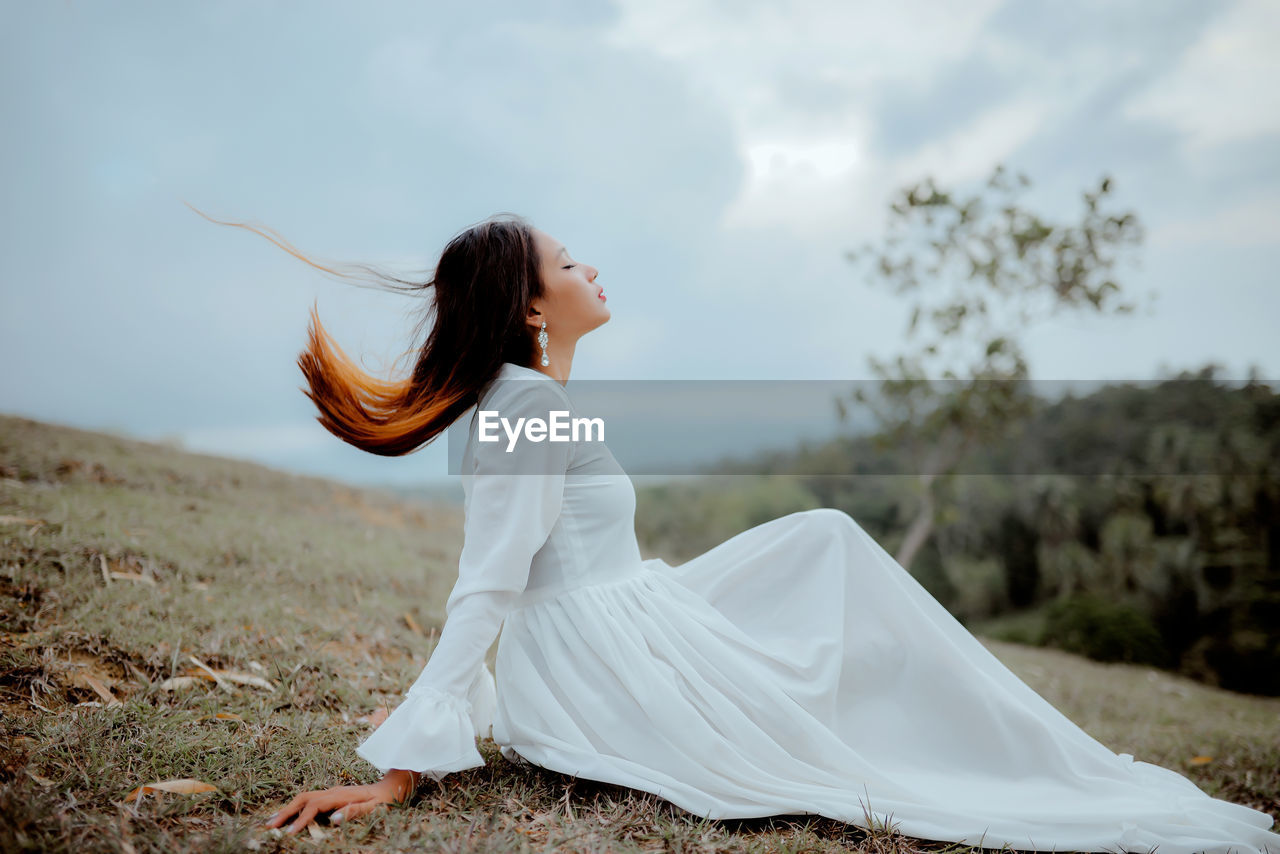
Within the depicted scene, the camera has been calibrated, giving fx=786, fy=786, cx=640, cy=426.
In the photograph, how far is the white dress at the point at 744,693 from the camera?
1575 mm

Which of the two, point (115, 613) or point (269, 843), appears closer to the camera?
point (269, 843)

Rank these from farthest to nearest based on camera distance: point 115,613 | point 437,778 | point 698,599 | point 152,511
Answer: point 152,511 < point 115,613 < point 698,599 < point 437,778

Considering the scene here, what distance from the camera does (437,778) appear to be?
Answer: 1.63m

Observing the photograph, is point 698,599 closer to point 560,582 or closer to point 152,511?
point 560,582

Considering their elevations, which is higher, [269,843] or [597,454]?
[597,454]

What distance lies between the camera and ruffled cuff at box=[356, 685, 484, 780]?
4.81ft

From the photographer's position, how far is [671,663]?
1.69 metres

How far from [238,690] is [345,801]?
106 cm

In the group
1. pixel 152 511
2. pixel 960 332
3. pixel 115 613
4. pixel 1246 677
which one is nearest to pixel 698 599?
pixel 115 613

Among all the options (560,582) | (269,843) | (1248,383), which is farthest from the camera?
(1248,383)

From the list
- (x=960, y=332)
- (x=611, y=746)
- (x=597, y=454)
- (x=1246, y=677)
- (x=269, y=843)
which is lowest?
(x=1246, y=677)

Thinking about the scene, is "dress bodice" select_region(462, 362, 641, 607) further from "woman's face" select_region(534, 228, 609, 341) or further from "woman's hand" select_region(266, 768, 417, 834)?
"woman's hand" select_region(266, 768, 417, 834)

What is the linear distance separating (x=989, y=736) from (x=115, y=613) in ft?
8.72

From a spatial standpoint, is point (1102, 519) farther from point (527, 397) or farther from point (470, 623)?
point (470, 623)
